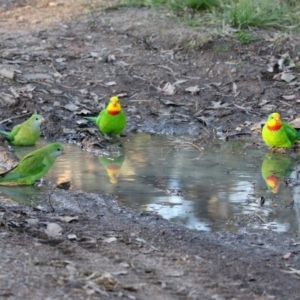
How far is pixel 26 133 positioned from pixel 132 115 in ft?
7.32

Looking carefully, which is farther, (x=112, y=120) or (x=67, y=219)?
(x=112, y=120)

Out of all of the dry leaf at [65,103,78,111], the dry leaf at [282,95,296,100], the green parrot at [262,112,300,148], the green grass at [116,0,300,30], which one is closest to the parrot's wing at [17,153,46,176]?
the green parrot at [262,112,300,148]

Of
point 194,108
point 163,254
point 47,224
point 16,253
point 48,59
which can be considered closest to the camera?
point 16,253

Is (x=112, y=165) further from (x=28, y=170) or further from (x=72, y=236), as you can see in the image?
(x=72, y=236)

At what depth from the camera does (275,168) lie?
905 cm

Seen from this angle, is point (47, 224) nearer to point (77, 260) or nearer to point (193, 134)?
point (77, 260)

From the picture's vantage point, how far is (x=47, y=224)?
20.2ft

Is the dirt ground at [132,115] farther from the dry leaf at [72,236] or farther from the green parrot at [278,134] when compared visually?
the green parrot at [278,134]

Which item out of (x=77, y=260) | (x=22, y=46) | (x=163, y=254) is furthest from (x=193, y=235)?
(x=22, y=46)

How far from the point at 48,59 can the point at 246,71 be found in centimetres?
298

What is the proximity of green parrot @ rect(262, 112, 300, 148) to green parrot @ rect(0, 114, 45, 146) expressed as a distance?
8.57ft

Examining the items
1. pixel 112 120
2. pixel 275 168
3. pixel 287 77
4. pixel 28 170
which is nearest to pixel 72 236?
pixel 28 170

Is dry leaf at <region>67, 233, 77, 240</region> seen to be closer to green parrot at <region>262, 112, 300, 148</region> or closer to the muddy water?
the muddy water

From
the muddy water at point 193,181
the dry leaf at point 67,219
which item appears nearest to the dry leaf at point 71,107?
the muddy water at point 193,181
